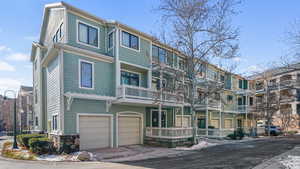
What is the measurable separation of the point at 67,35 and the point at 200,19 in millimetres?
9780

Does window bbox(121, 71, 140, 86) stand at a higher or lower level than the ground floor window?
higher

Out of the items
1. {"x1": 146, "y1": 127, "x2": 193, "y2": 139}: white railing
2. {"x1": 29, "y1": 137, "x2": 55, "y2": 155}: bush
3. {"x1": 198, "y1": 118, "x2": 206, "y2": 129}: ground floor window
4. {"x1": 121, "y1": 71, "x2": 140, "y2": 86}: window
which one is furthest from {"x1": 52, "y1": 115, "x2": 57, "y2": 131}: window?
{"x1": 198, "y1": 118, "x2": 206, "y2": 129}: ground floor window

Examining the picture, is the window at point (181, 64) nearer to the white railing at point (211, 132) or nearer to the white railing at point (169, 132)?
the white railing at point (169, 132)

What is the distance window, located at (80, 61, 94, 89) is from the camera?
13164 mm

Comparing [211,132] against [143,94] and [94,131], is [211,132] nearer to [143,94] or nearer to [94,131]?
[143,94]

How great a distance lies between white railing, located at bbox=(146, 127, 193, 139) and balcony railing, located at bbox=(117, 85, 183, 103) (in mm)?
2497

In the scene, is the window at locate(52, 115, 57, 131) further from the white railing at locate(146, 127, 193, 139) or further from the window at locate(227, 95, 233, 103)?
the window at locate(227, 95, 233, 103)

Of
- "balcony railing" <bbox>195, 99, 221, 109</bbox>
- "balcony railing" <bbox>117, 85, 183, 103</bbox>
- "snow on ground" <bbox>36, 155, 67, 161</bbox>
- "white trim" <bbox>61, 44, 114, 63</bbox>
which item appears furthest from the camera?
"balcony railing" <bbox>195, 99, 221, 109</bbox>

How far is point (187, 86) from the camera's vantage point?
56.1ft

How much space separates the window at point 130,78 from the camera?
52.9 ft

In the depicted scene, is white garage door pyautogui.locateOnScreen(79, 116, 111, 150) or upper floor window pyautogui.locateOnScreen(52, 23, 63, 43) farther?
upper floor window pyautogui.locateOnScreen(52, 23, 63, 43)

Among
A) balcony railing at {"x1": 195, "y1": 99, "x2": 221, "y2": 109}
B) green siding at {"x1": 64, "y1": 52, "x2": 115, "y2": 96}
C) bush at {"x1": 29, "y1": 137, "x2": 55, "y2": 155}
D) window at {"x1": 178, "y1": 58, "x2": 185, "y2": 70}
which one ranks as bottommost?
bush at {"x1": 29, "y1": 137, "x2": 55, "y2": 155}

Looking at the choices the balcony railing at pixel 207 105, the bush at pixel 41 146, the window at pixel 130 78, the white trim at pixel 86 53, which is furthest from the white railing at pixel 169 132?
the bush at pixel 41 146

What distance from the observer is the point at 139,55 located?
16.4m
